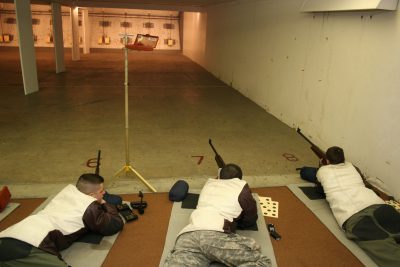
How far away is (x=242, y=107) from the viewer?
5.78m

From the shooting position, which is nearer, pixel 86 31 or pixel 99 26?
pixel 86 31

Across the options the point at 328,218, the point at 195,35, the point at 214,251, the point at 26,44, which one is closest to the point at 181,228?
the point at 214,251

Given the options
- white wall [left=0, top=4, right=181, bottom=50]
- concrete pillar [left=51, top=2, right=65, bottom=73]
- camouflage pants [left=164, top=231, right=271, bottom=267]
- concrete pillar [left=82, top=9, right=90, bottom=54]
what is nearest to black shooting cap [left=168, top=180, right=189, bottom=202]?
camouflage pants [left=164, top=231, right=271, bottom=267]

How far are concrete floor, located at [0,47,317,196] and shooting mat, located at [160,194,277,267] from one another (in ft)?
1.37

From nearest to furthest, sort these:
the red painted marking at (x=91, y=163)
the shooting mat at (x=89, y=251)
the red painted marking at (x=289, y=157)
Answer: the shooting mat at (x=89, y=251) < the red painted marking at (x=91, y=163) < the red painted marking at (x=289, y=157)

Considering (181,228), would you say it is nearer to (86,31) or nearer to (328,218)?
(328,218)

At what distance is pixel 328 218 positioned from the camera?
2.48 meters

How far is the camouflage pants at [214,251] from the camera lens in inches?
68.8

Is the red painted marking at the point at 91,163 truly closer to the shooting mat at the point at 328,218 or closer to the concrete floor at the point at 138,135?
the concrete floor at the point at 138,135

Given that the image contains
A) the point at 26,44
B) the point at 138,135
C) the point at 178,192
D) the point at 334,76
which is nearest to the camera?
the point at 178,192

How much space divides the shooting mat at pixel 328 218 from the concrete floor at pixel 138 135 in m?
0.26

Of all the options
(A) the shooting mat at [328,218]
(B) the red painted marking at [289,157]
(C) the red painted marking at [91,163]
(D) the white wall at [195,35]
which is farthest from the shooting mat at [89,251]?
(D) the white wall at [195,35]

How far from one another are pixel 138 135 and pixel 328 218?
2.58 metres

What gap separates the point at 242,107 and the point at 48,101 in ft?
11.7
